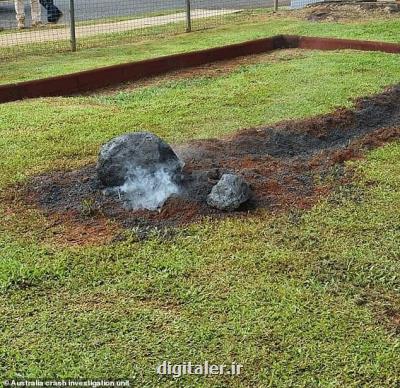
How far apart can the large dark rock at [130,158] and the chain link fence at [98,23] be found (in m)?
5.64

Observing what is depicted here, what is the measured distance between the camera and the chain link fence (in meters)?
9.46

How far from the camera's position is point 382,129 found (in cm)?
481

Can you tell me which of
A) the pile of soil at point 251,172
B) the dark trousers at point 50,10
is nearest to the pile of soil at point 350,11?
the dark trousers at point 50,10

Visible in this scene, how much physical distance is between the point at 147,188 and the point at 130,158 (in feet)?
0.64

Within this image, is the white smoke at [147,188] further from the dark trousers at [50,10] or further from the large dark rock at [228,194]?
the dark trousers at [50,10]

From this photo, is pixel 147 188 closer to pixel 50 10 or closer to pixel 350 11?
pixel 350 11

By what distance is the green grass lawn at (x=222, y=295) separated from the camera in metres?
2.18

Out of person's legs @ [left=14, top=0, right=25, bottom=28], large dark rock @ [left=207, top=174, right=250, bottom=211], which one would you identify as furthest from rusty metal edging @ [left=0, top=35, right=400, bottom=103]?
person's legs @ [left=14, top=0, right=25, bottom=28]

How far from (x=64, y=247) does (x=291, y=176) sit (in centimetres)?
151

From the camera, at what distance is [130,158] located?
11.3ft

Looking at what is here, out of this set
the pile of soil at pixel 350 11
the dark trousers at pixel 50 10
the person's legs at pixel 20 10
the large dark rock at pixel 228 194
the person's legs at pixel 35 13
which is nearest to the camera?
the large dark rock at pixel 228 194

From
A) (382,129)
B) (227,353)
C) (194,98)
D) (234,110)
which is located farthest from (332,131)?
(227,353)

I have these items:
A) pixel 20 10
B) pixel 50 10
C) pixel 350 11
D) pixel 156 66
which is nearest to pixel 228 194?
pixel 156 66

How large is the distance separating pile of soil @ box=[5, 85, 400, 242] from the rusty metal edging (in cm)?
249
